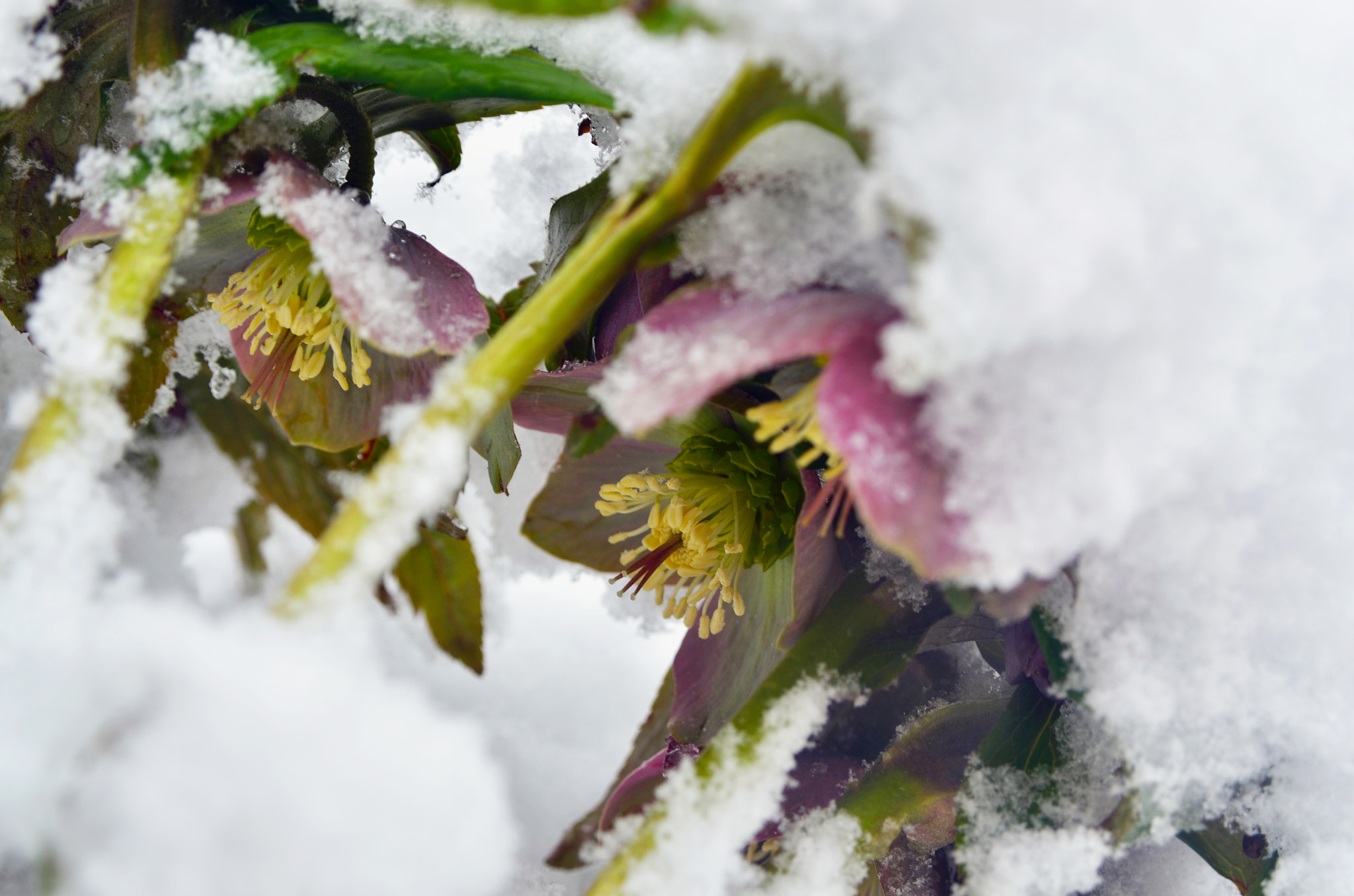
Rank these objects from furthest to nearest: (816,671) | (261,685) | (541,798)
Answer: (541,798), (816,671), (261,685)

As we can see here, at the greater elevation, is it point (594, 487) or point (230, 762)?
point (230, 762)

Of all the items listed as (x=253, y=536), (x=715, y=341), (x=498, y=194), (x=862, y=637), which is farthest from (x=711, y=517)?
(x=253, y=536)

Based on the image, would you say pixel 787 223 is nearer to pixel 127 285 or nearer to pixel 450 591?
pixel 127 285

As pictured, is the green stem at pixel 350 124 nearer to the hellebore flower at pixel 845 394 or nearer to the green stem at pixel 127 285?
the green stem at pixel 127 285

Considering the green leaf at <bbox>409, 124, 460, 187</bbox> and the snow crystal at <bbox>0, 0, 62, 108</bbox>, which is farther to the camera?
the green leaf at <bbox>409, 124, 460, 187</bbox>

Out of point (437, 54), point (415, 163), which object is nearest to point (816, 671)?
point (437, 54)

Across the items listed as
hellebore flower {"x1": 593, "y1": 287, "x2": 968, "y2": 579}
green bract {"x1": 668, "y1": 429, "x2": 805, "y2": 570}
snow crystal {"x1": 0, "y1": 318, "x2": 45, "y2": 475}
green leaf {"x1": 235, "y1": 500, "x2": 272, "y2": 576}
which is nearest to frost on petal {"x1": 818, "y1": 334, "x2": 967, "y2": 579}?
hellebore flower {"x1": 593, "y1": 287, "x2": 968, "y2": 579}

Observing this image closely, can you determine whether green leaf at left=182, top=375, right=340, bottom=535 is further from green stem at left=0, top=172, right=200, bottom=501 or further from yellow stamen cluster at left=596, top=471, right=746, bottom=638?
green stem at left=0, top=172, right=200, bottom=501

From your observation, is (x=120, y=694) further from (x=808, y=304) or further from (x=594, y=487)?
(x=594, y=487)
